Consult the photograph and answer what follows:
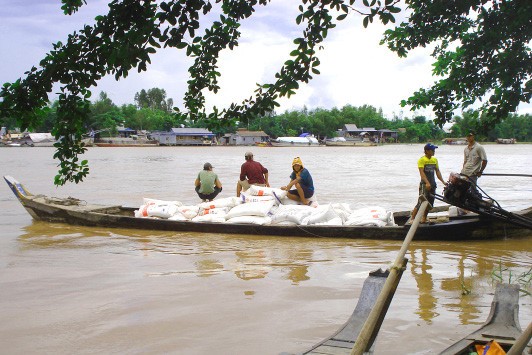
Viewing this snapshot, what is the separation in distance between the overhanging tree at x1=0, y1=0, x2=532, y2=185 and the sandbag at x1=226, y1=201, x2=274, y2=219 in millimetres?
5514

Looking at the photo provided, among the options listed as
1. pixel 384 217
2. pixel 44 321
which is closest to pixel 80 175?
pixel 44 321

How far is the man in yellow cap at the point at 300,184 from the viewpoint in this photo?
32.9 feet

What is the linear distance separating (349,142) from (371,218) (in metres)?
88.7

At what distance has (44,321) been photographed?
→ 18.6ft

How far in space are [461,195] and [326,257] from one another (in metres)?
3.56

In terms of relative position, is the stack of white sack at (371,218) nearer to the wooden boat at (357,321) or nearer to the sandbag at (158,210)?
the sandbag at (158,210)

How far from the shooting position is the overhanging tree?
3.00 metres

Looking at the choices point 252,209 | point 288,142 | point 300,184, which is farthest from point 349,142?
point 252,209

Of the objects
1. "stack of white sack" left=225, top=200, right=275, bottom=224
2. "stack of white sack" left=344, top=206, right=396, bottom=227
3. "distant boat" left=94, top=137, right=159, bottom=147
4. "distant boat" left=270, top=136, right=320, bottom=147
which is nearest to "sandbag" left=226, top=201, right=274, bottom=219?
"stack of white sack" left=225, top=200, right=275, bottom=224

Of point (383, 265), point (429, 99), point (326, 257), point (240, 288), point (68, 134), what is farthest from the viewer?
point (326, 257)

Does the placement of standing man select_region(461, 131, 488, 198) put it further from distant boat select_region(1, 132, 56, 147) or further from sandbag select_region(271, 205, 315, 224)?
distant boat select_region(1, 132, 56, 147)

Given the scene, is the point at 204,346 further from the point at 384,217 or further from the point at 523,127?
the point at 523,127

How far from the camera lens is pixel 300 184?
1008 cm

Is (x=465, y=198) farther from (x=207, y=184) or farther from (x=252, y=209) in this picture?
(x=207, y=184)
